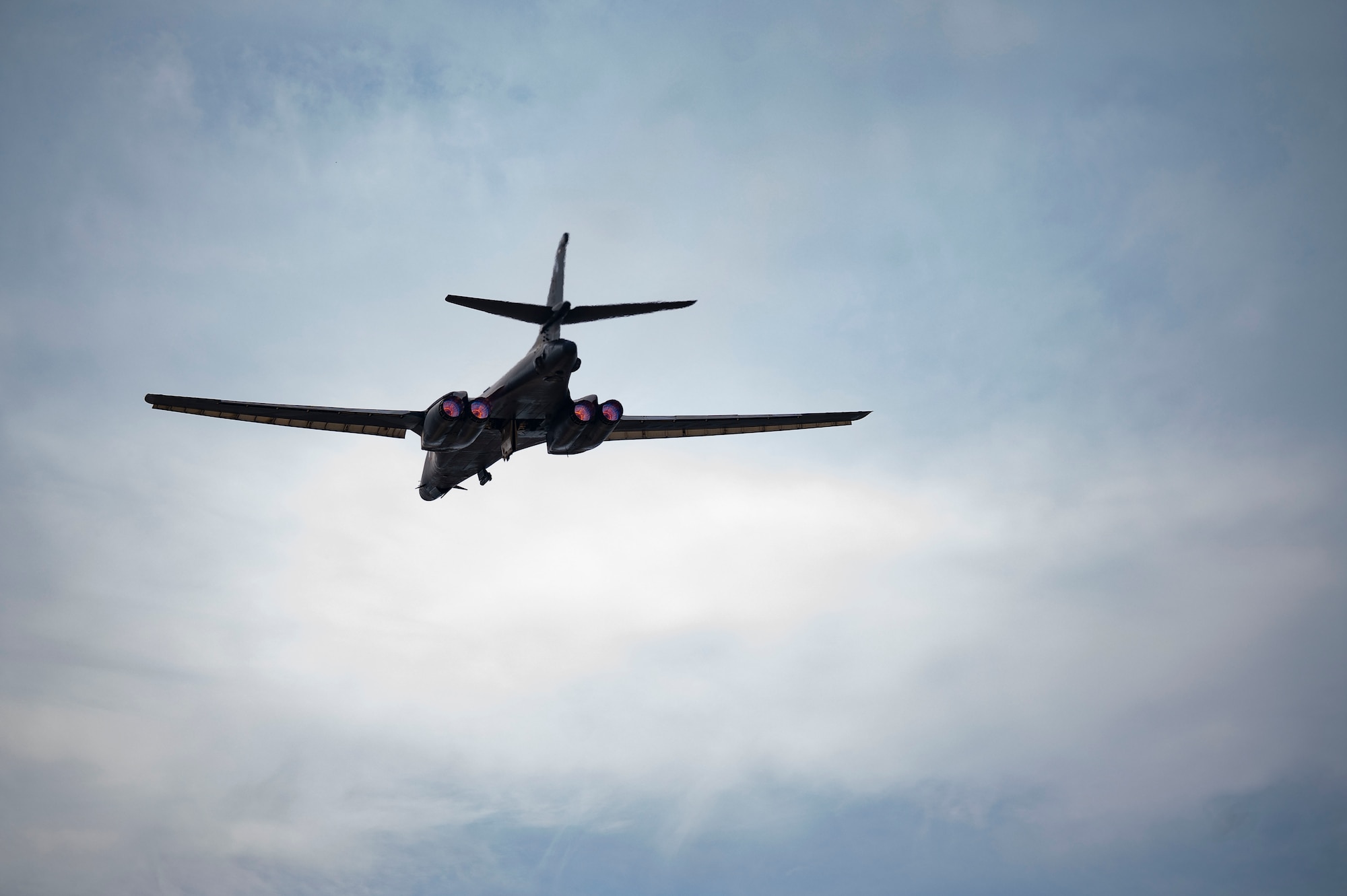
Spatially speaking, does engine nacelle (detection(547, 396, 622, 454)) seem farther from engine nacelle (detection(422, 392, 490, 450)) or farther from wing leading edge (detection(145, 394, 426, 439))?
wing leading edge (detection(145, 394, 426, 439))

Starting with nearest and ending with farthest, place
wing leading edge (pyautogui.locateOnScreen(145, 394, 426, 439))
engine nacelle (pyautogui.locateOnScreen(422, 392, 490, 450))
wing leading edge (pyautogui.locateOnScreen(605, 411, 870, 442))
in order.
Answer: engine nacelle (pyautogui.locateOnScreen(422, 392, 490, 450))
wing leading edge (pyautogui.locateOnScreen(145, 394, 426, 439))
wing leading edge (pyautogui.locateOnScreen(605, 411, 870, 442))

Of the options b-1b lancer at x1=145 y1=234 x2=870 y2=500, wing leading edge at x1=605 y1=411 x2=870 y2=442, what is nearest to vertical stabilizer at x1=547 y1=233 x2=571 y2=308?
b-1b lancer at x1=145 y1=234 x2=870 y2=500

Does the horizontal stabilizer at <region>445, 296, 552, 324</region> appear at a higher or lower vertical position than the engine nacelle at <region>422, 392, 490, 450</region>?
higher

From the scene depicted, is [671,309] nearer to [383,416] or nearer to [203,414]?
[383,416]

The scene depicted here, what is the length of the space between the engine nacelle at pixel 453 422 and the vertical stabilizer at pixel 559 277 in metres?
4.94

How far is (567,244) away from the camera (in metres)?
37.2

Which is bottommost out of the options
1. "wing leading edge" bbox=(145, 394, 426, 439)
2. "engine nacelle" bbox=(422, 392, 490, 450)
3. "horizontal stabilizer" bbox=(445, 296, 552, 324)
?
"engine nacelle" bbox=(422, 392, 490, 450)

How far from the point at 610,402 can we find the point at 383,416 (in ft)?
32.9

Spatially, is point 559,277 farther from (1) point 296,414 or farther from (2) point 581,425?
(1) point 296,414

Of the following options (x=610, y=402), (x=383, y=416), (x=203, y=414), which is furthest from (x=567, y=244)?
(x=203, y=414)

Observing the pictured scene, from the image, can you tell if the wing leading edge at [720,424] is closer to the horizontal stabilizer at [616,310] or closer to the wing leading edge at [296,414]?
the horizontal stabilizer at [616,310]

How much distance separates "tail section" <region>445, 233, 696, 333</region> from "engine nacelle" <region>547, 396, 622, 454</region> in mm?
3958

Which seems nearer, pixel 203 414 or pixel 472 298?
pixel 472 298

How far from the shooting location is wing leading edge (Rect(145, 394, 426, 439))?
125 feet
